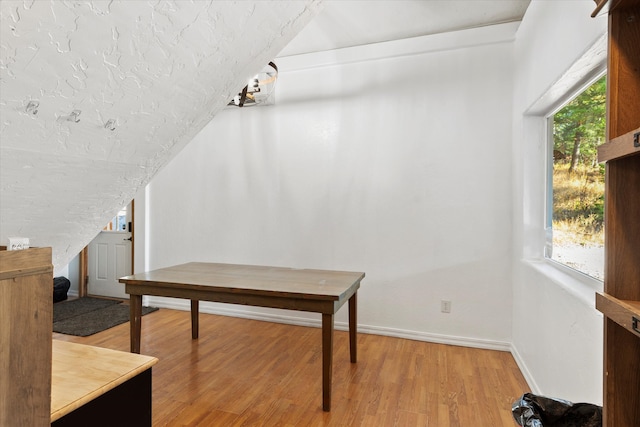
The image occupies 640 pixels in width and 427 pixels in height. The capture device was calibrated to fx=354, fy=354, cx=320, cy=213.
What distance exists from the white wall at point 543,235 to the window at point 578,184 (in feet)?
0.27

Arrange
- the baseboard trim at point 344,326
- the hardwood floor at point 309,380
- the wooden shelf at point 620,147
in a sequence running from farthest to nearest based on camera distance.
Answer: the baseboard trim at point 344,326
the hardwood floor at point 309,380
the wooden shelf at point 620,147

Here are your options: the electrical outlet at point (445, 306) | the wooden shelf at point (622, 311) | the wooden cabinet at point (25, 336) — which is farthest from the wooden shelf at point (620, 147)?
the electrical outlet at point (445, 306)

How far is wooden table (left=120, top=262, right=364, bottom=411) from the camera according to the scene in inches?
78.7

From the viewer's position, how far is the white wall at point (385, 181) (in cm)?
292

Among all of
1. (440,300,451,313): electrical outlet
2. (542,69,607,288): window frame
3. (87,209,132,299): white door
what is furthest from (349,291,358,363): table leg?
(87,209,132,299): white door

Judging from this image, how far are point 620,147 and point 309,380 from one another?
2.14 metres

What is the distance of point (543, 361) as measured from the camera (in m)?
2.05

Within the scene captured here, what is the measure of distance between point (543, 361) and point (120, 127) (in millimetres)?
2394

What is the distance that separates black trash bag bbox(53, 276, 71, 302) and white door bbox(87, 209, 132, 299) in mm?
272

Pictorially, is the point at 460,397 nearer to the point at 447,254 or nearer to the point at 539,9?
the point at 447,254

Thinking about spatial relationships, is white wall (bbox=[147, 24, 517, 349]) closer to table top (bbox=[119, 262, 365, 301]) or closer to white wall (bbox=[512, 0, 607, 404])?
white wall (bbox=[512, 0, 607, 404])

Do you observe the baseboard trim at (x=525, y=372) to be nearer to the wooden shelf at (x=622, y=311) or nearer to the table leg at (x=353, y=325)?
the table leg at (x=353, y=325)

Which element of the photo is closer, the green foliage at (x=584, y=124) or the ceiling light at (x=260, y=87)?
the green foliage at (x=584, y=124)

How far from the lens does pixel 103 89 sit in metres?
0.77
